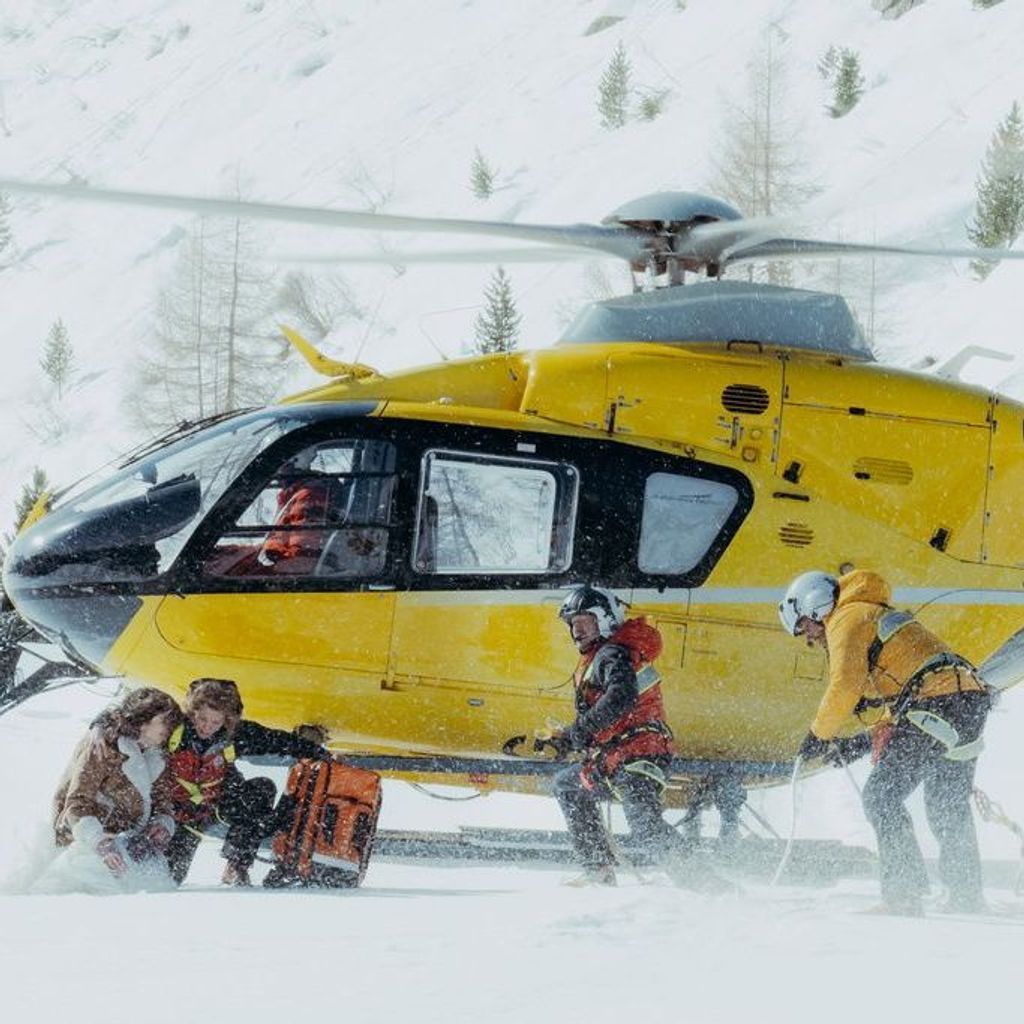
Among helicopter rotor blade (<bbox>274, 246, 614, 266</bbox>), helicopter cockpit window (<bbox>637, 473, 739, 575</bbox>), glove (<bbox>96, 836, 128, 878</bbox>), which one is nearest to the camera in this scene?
glove (<bbox>96, 836, 128, 878</bbox>)

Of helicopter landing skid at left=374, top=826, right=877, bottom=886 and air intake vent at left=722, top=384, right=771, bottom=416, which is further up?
air intake vent at left=722, top=384, right=771, bottom=416

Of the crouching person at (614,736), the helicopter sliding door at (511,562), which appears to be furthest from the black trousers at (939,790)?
the helicopter sliding door at (511,562)

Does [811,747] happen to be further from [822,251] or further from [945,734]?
[822,251]

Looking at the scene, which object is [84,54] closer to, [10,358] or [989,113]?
[10,358]

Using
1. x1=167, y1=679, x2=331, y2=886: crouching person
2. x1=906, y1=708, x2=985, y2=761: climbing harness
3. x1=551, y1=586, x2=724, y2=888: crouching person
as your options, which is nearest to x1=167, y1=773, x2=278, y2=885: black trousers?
x1=167, y1=679, x2=331, y2=886: crouching person

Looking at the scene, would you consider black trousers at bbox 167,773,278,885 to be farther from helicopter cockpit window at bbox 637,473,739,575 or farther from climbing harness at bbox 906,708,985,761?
climbing harness at bbox 906,708,985,761

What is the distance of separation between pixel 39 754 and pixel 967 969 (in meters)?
7.51

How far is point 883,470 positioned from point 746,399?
0.82 meters

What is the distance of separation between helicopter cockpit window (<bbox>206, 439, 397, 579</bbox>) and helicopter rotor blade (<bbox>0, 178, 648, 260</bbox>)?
1.06m

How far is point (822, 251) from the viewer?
7633mm

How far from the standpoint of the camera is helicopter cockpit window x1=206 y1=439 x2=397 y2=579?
700 cm

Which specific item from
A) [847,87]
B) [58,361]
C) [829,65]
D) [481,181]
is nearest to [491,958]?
[847,87]

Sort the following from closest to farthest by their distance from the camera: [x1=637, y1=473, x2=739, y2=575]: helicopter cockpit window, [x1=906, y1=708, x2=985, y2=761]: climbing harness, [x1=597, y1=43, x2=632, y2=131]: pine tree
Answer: [x1=906, y1=708, x2=985, y2=761]: climbing harness → [x1=637, y1=473, x2=739, y2=575]: helicopter cockpit window → [x1=597, y1=43, x2=632, y2=131]: pine tree

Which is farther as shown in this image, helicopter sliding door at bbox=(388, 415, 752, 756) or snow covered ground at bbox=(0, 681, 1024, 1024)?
helicopter sliding door at bbox=(388, 415, 752, 756)
